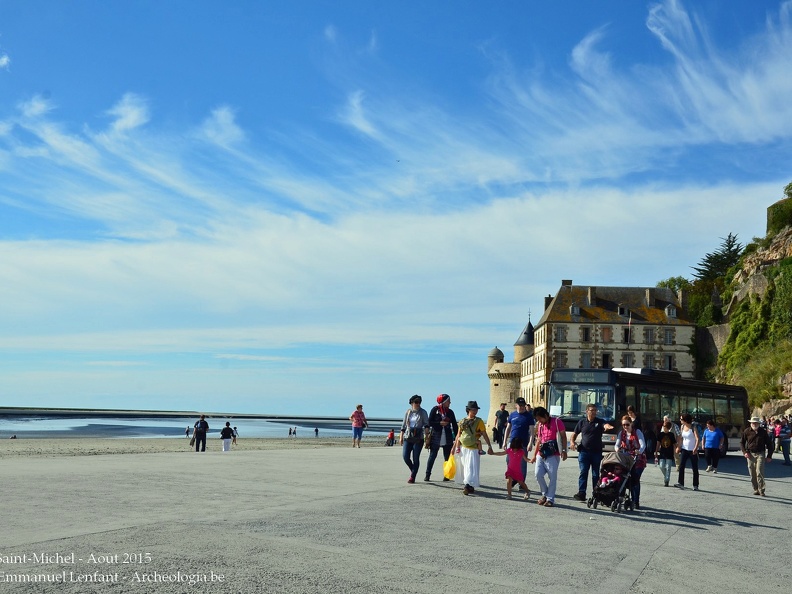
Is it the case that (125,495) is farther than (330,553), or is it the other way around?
(125,495)

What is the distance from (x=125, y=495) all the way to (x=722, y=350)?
72487 mm

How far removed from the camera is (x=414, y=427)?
17.5 meters

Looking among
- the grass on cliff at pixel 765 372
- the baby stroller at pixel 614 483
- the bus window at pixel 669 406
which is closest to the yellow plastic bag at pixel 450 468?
the baby stroller at pixel 614 483

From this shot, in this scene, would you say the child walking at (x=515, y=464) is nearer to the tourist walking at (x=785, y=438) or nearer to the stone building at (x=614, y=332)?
the tourist walking at (x=785, y=438)

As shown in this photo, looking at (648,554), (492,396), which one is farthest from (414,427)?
(492,396)

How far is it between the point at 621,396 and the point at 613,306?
196 feet

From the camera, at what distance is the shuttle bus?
1144 inches

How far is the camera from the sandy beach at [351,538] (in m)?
8.14

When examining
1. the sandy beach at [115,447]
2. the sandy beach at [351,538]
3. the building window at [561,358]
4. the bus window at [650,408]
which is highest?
the building window at [561,358]

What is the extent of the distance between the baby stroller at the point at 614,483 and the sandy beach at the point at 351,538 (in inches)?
13.9

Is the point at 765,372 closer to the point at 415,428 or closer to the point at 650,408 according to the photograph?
the point at 650,408

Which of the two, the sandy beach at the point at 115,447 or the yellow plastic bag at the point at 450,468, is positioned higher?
the yellow plastic bag at the point at 450,468

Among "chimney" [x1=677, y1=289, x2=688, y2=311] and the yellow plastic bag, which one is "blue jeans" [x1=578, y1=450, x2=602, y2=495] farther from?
"chimney" [x1=677, y1=289, x2=688, y2=311]

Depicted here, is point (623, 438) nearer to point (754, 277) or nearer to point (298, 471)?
point (298, 471)
